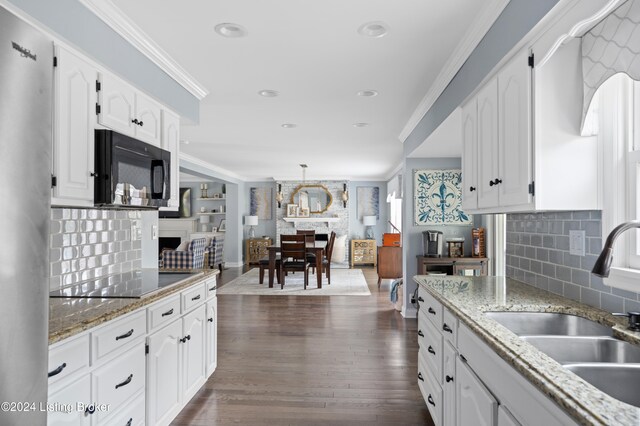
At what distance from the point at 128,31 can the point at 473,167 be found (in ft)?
7.42

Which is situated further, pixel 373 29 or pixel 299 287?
pixel 299 287

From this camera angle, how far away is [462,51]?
8.51 feet

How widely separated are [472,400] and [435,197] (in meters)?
3.92

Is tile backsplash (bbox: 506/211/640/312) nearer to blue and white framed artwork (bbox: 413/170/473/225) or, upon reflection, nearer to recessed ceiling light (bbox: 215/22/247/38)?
recessed ceiling light (bbox: 215/22/247/38)

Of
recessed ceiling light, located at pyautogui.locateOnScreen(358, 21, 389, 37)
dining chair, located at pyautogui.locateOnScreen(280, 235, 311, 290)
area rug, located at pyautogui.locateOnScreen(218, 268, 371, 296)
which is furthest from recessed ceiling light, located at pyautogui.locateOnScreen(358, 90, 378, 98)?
area rug, located at pyautogui.locateOnScreen(218, 268, 371, 296)

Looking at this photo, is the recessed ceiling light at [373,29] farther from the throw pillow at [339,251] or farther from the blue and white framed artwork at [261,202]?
A: the blue and white framed artwork at [261,202]

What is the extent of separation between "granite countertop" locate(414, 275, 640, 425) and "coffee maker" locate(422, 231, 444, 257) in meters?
2.22

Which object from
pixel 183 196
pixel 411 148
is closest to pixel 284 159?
pixel 411 148

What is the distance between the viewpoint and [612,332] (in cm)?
142

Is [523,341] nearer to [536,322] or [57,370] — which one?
[536,322]

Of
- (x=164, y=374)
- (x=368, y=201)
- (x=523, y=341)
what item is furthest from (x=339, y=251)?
(x=523, y=341)

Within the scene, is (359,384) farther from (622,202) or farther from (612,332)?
(622,202)

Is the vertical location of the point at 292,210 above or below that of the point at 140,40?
below

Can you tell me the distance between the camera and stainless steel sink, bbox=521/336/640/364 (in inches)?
54.1
